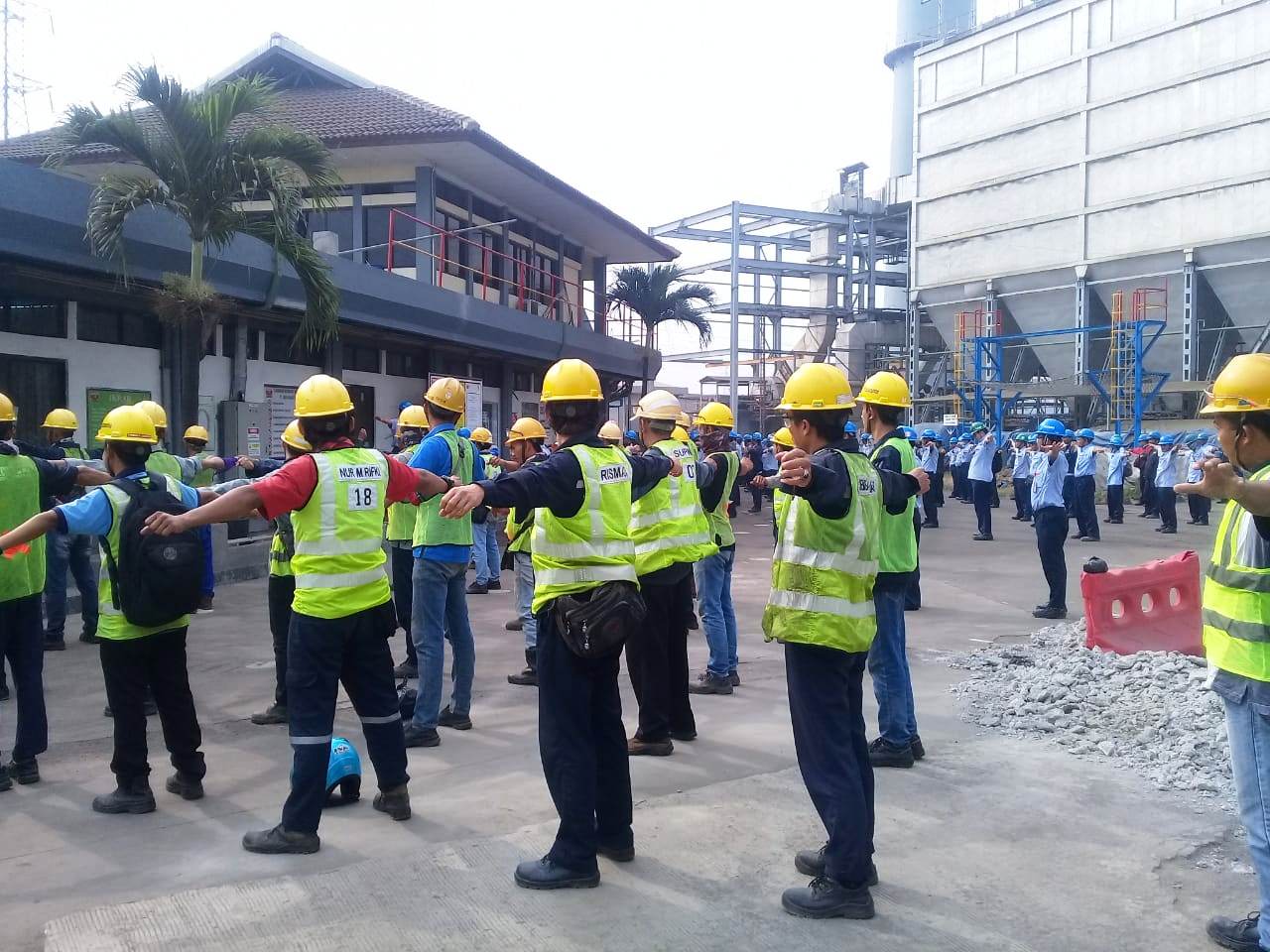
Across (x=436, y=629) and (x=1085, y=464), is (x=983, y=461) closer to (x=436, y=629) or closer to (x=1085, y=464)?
(x=1085, y=464)

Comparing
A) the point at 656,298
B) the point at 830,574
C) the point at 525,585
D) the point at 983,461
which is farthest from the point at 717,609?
the point at 656,298

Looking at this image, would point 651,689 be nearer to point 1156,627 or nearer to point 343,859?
point 343,859

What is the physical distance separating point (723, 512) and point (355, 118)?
13.6m

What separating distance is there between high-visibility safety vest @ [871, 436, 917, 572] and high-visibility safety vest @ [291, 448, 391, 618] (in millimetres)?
2641

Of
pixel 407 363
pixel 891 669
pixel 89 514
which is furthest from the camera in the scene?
pixel 407 363

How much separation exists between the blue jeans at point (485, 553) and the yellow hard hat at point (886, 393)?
665cm

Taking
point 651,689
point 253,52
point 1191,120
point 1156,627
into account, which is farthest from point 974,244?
point 651,689

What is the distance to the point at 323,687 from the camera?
431cm

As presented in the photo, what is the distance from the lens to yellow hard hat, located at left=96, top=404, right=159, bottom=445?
489cm

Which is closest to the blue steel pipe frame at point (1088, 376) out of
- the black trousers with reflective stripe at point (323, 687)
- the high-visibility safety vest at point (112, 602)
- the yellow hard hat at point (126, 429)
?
the black trousers with reflective stripe at point (323, 687)

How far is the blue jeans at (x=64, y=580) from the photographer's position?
861 cm

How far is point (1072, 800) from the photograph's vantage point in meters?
4.97

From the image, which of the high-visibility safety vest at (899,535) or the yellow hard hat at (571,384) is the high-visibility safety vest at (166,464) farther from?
the high-visibility safety vest at (899,535)

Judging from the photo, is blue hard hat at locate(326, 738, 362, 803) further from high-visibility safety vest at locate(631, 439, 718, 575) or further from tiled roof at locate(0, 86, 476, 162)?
tiled roof at locate(0, 86, 476, 162)
